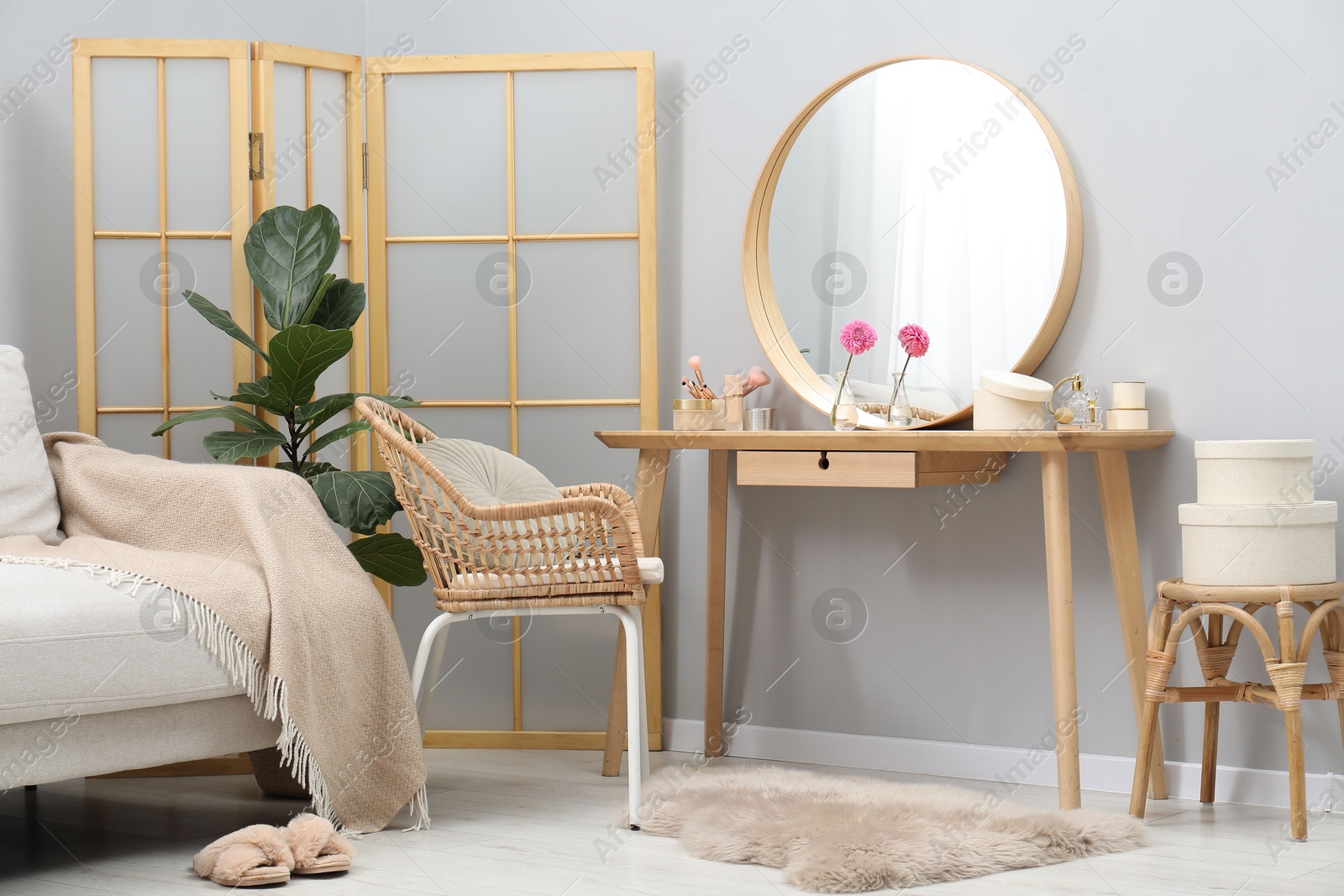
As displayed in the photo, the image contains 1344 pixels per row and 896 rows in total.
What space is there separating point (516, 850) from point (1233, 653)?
1.45 metres

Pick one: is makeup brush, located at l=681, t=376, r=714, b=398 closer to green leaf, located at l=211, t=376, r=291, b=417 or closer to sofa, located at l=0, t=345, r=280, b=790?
green leaf, located at l=211, t=376, r=291, b=417

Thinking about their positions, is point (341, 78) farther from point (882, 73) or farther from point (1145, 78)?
point (1145, 78)

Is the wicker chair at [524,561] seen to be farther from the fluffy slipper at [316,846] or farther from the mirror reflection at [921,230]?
the mirror reflection at [921,230]

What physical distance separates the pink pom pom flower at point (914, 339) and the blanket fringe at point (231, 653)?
1477 mm

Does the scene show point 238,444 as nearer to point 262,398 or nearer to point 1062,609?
point 262,398

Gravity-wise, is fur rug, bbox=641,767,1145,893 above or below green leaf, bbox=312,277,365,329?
below

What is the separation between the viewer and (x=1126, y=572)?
2.56 meters

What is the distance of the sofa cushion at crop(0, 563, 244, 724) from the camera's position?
1.85m

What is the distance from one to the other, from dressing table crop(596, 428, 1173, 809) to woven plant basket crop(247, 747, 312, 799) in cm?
72

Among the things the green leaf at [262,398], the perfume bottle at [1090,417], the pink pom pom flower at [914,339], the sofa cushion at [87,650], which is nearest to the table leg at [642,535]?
the pink pom pom flower at [914,339]

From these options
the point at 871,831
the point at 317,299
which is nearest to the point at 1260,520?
the point at 871,831

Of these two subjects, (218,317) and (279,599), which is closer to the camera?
(279,599)

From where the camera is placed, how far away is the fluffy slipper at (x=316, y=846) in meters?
2.03

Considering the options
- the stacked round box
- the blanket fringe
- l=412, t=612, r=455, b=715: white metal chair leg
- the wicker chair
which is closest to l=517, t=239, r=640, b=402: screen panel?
the wicker chair
